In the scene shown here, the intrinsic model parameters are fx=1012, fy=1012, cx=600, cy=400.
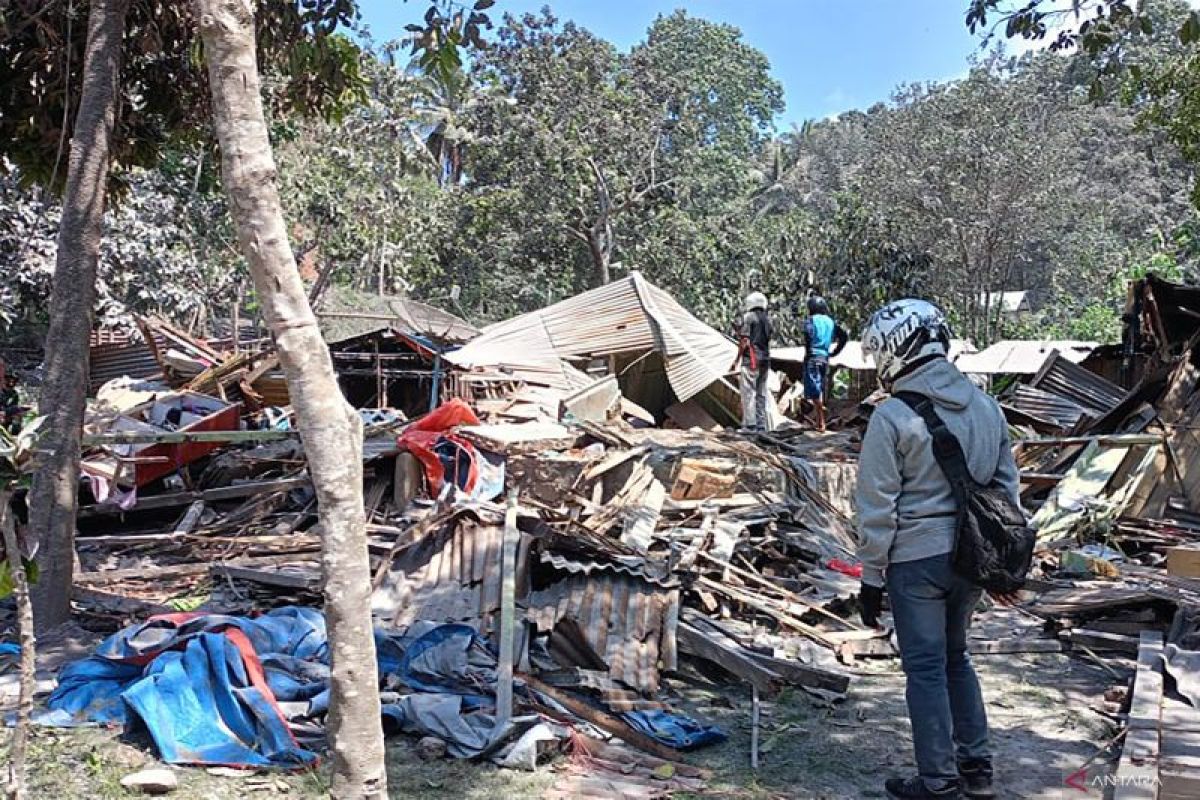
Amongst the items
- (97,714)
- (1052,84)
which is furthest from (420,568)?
(1052,84)

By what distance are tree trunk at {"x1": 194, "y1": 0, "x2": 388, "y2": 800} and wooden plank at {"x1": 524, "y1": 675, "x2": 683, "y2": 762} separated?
2.14 m

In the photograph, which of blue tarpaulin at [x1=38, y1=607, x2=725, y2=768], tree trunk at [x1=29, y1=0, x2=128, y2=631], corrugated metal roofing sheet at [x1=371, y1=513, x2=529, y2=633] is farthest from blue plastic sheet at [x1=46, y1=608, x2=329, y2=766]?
tree trunk at [x1=29, y1=0, x2=128, y2=631]

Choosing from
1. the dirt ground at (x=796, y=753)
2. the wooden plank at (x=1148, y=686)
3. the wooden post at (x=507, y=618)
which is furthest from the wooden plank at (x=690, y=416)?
the wooden plank at (x=1148, y=686)

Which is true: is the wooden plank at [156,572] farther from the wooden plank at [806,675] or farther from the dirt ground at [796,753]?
the wooden plank at [806,675]

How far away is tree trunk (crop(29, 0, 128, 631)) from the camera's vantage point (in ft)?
20.3

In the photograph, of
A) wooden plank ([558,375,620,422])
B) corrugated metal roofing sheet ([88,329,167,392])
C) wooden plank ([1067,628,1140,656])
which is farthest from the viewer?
corrugated metal roofing sheet ([88,329,167,392])

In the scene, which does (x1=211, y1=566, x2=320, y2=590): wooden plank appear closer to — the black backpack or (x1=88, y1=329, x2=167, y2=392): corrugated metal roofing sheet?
the black backpack

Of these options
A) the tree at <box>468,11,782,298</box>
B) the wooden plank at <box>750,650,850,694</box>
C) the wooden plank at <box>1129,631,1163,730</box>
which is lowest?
the wooden plank at <box>750,650,850,694</box>

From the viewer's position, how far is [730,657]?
228 inches

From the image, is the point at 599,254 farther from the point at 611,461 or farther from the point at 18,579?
the point at 18,579

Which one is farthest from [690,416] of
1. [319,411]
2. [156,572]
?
[319,411]

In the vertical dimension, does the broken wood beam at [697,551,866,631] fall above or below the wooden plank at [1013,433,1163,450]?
below

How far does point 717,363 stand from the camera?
16078mm

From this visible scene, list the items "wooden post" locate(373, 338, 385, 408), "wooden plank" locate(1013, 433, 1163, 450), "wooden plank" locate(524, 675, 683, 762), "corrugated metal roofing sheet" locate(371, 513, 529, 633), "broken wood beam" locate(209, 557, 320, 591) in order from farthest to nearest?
1. "wooden post" locate(373, 338, 385, 408)
2. "wooden plank" locate(1013, 433, 1163, 450)
3. "broken wood beam" locate(209, 557, 320, 591)
4. "corrugated metal roofing sheet" locate(371, 513, 529, 633)
5. "wooden plank" locate(524, 675, 683, 762)
